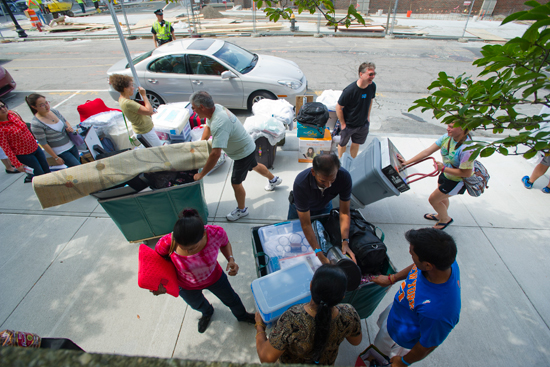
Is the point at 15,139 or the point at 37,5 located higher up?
the point at 37,5

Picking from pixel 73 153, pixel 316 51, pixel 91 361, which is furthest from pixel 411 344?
pixel 316 51

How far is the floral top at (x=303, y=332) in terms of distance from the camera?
147 centimetres

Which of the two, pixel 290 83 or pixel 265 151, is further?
pixel 290 83

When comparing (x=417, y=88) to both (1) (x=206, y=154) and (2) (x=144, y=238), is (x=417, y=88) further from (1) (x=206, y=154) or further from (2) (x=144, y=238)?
(2) (x=144, y=238)

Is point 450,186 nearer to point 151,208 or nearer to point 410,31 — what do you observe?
point 151,208

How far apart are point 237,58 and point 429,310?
23.8 ft

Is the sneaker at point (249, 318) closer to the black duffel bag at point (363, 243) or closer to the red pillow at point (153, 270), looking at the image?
the red pillow at point (153, 270)

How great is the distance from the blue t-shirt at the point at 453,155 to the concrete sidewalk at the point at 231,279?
117cm

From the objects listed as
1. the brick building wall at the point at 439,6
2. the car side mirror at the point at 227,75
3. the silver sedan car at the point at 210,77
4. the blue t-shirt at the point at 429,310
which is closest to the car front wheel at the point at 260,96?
the silver sedan car at the point at 210,77

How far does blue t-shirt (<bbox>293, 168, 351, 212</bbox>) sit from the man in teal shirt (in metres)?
1.15

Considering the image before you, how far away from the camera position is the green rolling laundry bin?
3.10m

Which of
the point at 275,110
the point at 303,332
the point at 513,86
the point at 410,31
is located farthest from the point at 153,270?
the point at 410,31

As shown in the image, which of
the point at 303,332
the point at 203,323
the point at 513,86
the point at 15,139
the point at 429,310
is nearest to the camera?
the point at 513,86

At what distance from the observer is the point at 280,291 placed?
2.14 metres
